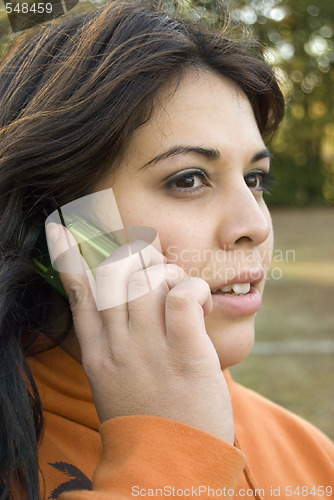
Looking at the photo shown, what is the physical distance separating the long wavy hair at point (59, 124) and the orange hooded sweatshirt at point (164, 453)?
0.36ft

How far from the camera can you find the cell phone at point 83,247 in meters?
1.75

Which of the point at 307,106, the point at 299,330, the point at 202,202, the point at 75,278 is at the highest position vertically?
the point at 307,106

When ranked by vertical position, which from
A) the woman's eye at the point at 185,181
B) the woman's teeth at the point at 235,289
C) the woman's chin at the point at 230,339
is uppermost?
Result: the woman's eye at the point at 185,181

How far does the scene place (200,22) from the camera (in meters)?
2.29

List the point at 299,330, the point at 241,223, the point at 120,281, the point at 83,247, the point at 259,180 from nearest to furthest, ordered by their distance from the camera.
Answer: the point at 120,281 < the point at 83,247 < the point at 241,223 < the point at 259,180 < the point at 299,330

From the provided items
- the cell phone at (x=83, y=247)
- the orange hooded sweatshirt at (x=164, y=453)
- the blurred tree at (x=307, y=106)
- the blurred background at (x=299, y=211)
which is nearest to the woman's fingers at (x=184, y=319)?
the orange hooded sweatshirt at (x=164, y=453)

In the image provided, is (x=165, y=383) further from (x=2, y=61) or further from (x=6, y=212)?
(x=2, y=61)

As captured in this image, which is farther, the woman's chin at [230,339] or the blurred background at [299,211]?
the blurred background at [299,211]

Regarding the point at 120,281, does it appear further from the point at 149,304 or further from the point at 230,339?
the point at 230,339

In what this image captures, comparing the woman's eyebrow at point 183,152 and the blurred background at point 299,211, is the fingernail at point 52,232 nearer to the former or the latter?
the woman's eyebrow at point 183,152

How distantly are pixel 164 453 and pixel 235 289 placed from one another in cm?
68

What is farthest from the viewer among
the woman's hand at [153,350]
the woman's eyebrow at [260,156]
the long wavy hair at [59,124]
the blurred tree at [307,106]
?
the blurred tree at [307,106]

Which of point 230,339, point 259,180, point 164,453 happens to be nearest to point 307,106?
point 259,180

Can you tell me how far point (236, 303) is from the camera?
190 cm
